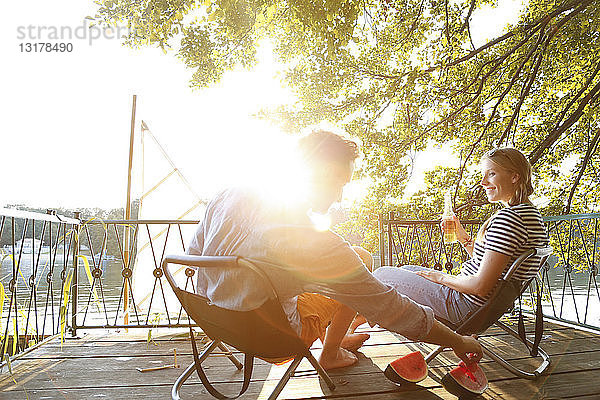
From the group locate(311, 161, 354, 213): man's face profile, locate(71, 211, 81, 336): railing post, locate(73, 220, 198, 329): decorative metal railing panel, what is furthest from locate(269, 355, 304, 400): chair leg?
locate(73, 220, 198, 329): decorative metal railing panel

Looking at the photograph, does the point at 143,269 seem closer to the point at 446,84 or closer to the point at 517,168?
the point at 517,168

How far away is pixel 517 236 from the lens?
7.11ft

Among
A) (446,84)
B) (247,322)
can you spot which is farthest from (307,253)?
(446,84)

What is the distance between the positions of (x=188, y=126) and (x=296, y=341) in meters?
6.19

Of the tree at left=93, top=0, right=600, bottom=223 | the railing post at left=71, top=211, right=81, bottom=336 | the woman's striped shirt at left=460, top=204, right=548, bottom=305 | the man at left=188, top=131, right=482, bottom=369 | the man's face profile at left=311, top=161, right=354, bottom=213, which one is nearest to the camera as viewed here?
the man at left=188, top=131, right=482, bottom=369

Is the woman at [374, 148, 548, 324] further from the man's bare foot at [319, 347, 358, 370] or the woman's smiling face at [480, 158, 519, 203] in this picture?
the man's bare foot at [319, 347, 358, 370]

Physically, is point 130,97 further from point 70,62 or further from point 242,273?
point 242,273

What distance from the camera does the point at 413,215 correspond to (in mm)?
7066

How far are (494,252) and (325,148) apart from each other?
38.5 inches

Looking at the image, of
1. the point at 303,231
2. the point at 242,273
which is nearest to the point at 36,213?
the point at 242,273

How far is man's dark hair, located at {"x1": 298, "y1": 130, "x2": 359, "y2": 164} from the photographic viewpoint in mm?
1785

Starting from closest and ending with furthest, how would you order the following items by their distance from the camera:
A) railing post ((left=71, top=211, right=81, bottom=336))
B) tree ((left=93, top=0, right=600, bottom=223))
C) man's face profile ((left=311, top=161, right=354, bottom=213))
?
1. man's face profile ((left=311, top=161, right=354, bottom=213))
2. railing post ((left=71, top=211, right=81, bottom=336))
3. tree ((left=93, top=0, right=600, bottom=223))

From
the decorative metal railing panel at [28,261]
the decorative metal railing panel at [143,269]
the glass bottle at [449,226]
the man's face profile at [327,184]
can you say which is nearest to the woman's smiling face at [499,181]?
the glass bottle at [449,226]

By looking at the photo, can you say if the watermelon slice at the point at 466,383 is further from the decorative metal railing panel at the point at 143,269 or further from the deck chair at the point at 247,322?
the decorative metal railing panel at the point at 143,269
